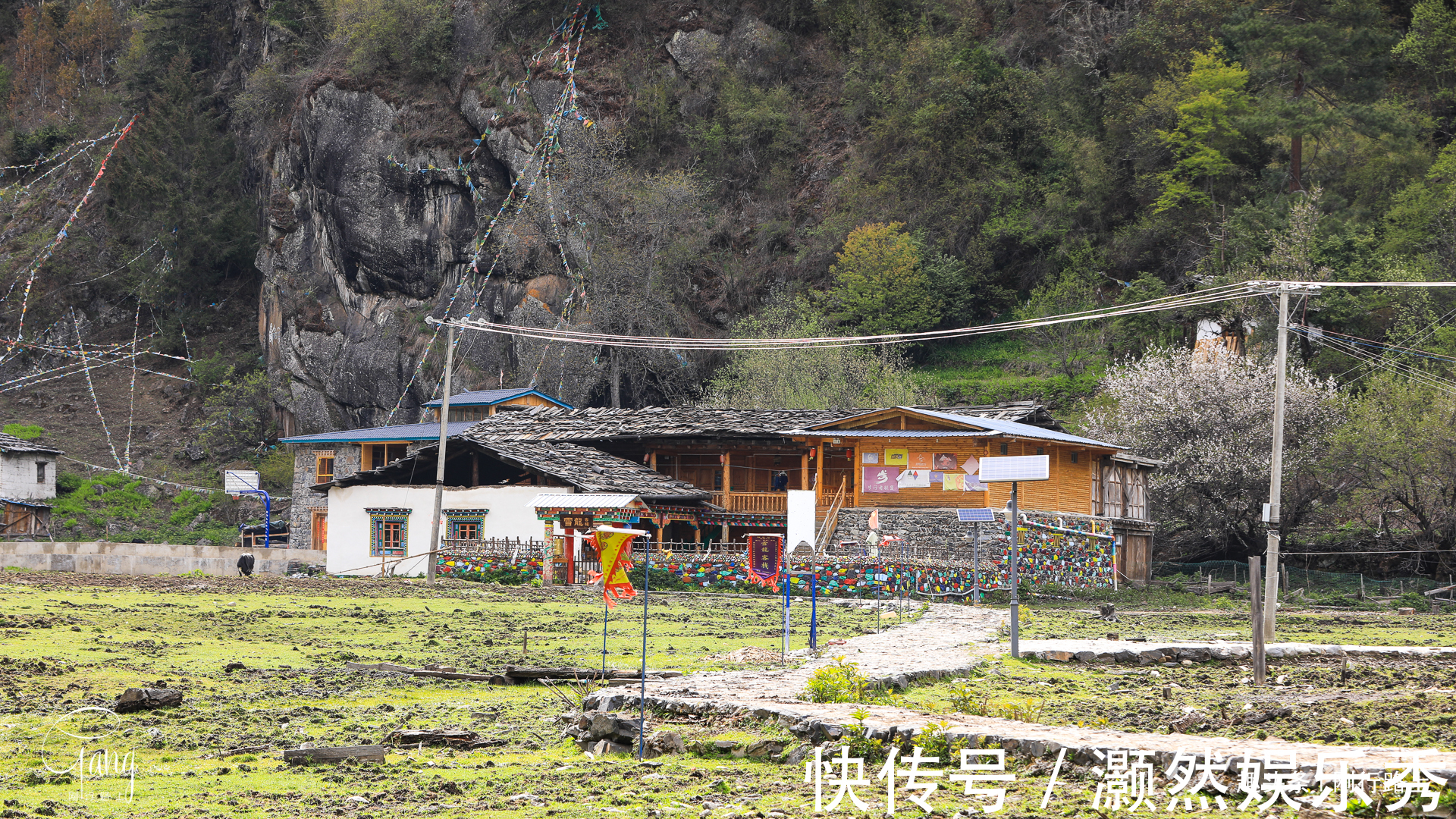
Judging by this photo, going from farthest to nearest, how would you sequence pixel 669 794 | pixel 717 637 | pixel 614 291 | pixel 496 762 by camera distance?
1. pixel 614 291
2. pixel 717 637
3. pixel 496 762
4. pixel 669 794

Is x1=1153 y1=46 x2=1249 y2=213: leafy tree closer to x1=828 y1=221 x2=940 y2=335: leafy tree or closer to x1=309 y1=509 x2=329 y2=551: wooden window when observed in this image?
x1=828 y1=221 x2=940 y2=335: leafy tree

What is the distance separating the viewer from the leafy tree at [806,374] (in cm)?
5722

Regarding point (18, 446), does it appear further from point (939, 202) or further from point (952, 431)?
point (952, 431)

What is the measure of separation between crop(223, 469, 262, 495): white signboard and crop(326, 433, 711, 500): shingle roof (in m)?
19.2

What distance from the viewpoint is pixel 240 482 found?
202ft

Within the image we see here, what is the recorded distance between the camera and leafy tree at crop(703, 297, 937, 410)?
188 ft

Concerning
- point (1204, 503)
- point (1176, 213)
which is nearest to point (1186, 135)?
point (1176, 213)

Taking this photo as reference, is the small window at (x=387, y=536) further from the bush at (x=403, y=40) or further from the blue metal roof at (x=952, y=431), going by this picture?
the bush at (x=403, y=40)

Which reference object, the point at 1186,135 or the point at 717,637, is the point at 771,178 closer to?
the point at 1186,135

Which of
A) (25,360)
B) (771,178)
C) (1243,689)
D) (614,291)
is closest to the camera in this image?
(1243,689)

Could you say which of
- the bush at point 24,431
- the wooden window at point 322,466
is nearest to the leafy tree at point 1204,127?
the wooden window at point 322,466

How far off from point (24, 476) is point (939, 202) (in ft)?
146

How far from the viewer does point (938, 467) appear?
133 ft

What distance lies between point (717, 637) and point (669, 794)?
13.2 metres
